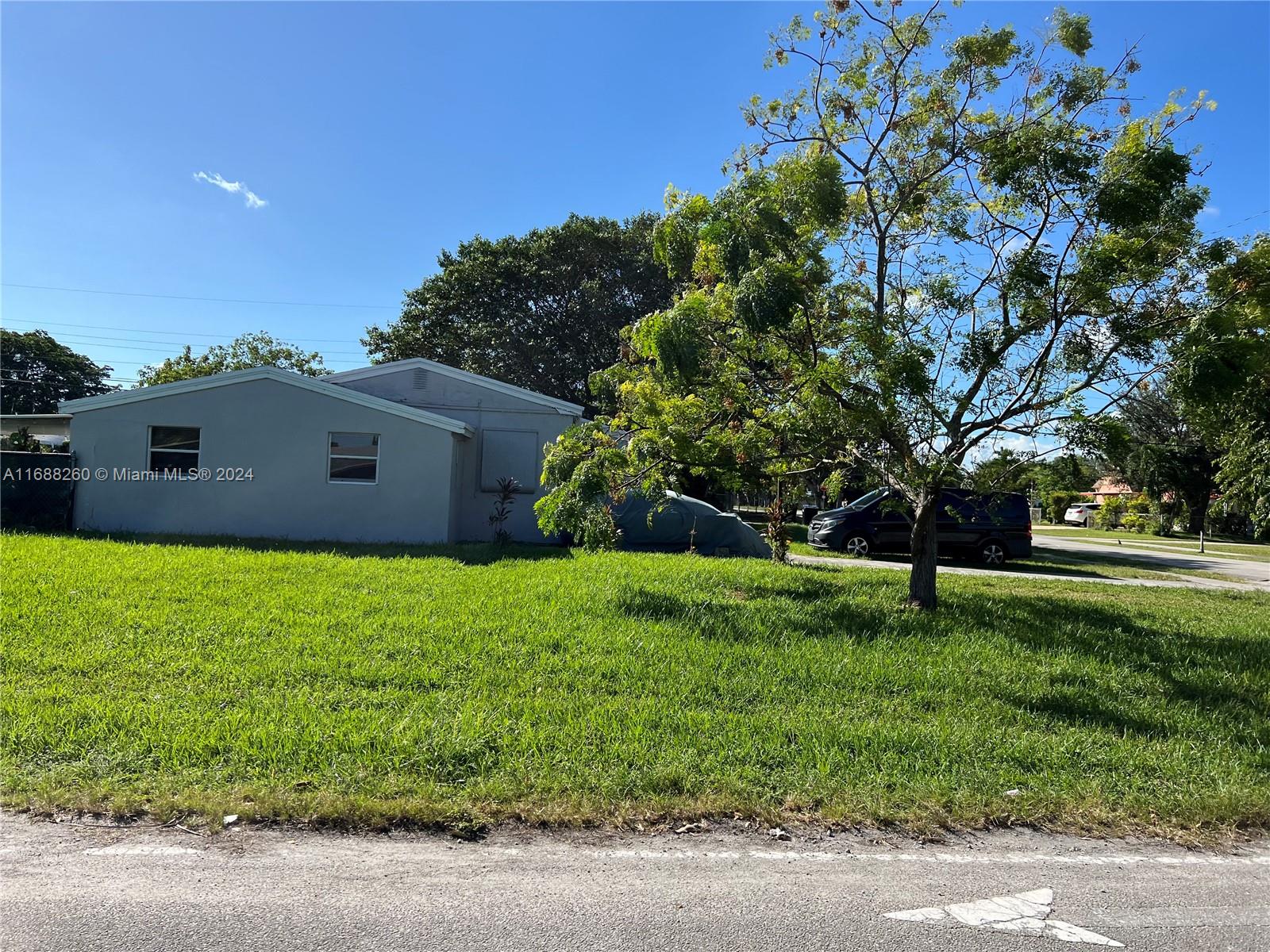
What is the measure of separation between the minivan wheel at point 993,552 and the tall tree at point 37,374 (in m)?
50.8

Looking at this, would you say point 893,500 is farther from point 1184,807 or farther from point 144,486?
point 144,486

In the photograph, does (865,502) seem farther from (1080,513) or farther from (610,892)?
(1080,513)

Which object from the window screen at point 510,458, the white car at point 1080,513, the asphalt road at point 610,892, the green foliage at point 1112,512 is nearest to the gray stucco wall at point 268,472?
the window screen at point 510,458

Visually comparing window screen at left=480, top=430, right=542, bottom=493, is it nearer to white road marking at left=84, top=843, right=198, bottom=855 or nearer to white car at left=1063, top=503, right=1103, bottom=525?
white road marking at left=84, top=843, right=198, bottom=855

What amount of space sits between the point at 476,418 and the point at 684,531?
17.8 ft

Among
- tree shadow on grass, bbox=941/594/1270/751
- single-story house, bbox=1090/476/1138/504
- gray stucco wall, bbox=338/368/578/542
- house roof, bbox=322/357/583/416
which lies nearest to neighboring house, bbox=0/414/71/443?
house roof, bbox=322/357/583/416

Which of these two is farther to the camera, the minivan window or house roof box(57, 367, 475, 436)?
the minivan window

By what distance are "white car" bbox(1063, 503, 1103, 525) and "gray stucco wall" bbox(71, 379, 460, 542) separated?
175 ft

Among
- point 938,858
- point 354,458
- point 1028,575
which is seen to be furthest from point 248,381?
point 1028,575

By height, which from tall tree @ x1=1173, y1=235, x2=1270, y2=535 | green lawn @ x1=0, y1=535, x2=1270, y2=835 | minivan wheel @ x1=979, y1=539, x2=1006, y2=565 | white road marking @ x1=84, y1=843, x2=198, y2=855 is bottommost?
white road marking @ x1=84, y1=843, x2=198, y2=855

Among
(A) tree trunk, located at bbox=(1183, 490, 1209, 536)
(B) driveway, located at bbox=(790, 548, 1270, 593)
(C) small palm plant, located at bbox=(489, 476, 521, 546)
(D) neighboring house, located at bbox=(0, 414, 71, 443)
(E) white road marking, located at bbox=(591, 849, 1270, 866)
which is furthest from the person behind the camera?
(A) tree trunk, located at bbox=(1183, 490, 1209, 536)

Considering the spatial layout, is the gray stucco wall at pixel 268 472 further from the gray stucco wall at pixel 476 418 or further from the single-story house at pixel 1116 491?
the single-story house at pixel 1116 491

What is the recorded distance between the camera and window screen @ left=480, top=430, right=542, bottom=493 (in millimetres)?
15953

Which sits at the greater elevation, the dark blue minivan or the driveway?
the dark blue minivan
